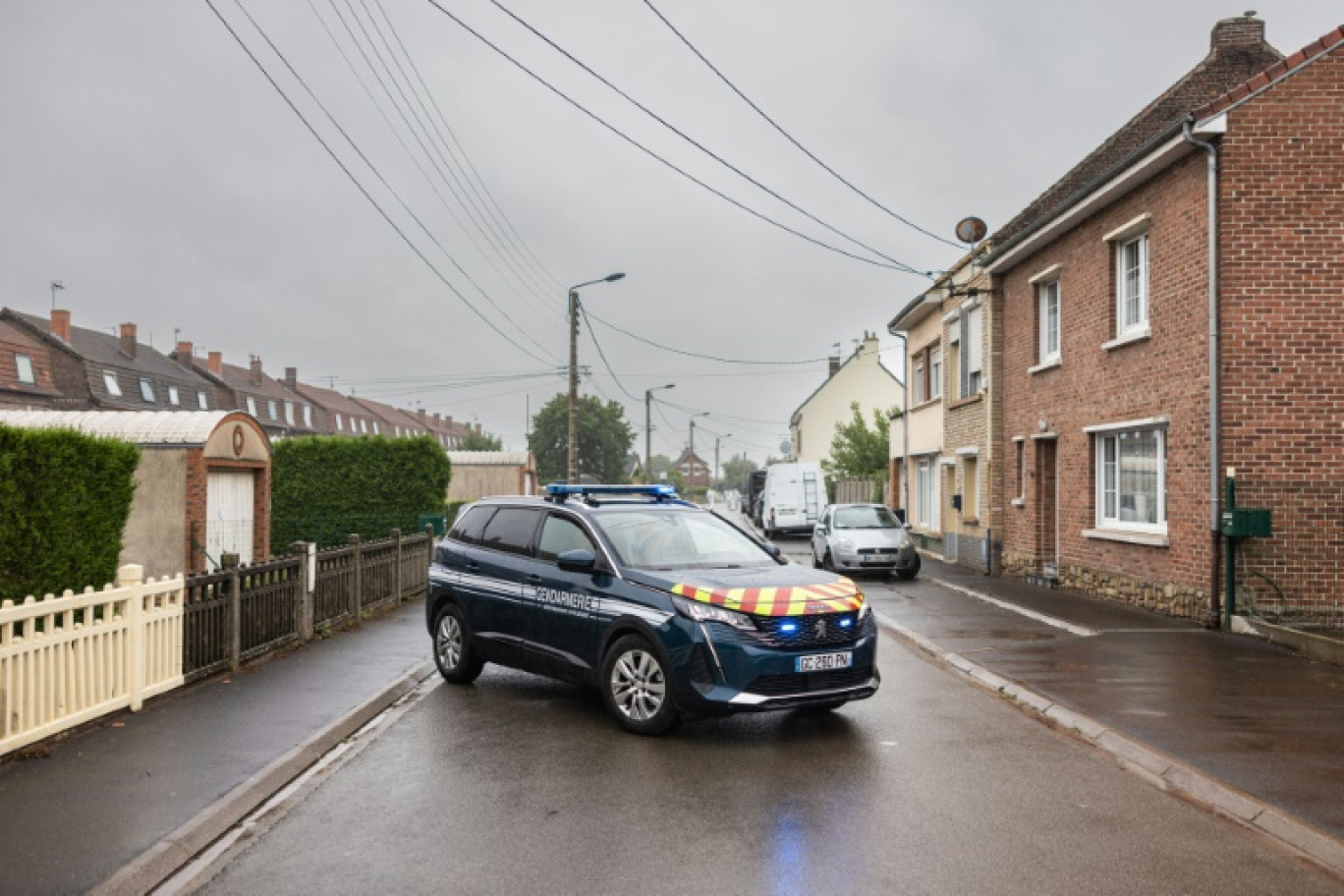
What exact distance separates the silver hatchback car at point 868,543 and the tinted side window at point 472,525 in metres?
11.6

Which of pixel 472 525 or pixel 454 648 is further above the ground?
pixel 472 525

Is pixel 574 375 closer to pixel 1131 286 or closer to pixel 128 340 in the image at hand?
pixel 1131 286

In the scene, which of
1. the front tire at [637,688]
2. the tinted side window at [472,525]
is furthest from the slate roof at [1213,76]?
the front tire at [637,688]

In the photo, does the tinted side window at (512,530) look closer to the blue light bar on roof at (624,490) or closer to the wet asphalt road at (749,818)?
the blue light bar on roof at (624,490)

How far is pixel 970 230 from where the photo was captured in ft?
71.7

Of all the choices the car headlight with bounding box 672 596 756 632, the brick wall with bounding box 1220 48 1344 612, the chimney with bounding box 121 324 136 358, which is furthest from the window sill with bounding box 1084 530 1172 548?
the chimney with bounding box 121 324 136 358

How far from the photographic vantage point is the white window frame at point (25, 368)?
4894 centimetres

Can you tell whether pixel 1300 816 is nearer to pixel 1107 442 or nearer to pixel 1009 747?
pixel 1009 747

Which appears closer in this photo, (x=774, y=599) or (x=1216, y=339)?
(x=774, y=599)

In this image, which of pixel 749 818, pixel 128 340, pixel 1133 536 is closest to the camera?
pixel 749 818

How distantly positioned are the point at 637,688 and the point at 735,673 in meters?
0.81

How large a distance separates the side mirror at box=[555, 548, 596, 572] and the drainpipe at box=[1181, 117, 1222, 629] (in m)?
8.21

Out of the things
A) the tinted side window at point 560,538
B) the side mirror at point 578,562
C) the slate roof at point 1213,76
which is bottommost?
the side mirror at point 578,562

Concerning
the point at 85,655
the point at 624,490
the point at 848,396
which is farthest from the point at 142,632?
the point at 848,396
